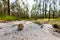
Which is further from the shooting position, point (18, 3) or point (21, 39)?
point (18, 3)

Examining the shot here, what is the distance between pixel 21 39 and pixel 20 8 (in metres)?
37.7

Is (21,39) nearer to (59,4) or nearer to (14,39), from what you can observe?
(14,39)

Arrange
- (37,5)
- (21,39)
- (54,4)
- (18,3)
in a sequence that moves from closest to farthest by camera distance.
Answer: (21,39) < (18,3) < (54,4) < (37,5)

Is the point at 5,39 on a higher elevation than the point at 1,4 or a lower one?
lower

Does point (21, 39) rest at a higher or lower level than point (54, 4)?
lower

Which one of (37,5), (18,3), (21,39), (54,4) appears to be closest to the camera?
(21,39)

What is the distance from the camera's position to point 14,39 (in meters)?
5.60

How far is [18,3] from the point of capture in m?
40.5

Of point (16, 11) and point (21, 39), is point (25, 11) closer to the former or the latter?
point (16, 11)

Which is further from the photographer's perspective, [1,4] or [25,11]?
[25,11]

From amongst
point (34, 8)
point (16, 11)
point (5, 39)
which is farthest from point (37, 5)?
point (5, 39)

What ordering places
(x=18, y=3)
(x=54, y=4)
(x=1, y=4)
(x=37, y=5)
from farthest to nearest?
(x=37, y=5) < (x=54, y=4) < (x=18, y=3) < (x=1, y=4)

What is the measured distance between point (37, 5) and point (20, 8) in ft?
20.5

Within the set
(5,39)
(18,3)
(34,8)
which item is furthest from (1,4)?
(5,39)
